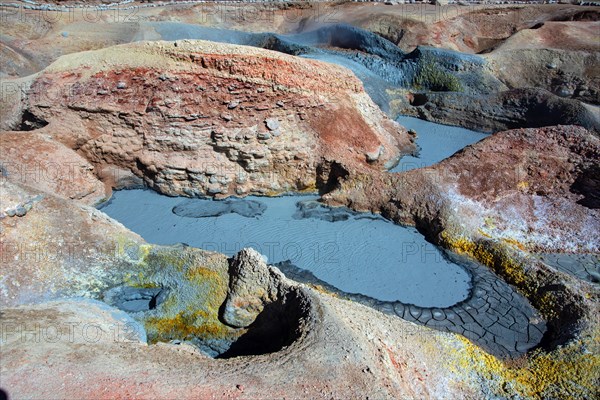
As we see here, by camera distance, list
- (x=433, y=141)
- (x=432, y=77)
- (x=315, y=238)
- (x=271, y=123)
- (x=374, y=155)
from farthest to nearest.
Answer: (x=432, y=77)
(x=433, y=141)
(x=374, y=155)
(x=271, y=123)
(x=315, y=238)

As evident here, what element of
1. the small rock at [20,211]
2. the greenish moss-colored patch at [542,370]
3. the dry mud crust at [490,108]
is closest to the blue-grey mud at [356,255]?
the greenish moss-colored patch at [542,370]

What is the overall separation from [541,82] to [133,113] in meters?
10.9

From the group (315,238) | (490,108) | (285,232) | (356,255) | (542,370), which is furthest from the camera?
(490,108)

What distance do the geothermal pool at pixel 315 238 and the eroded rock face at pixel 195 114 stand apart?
15.8 inches

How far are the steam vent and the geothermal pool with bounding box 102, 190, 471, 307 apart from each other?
0.12 feet

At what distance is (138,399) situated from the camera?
343cm

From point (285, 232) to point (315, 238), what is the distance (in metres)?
0.48

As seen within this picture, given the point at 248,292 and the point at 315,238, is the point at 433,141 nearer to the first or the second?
the point at 315,238

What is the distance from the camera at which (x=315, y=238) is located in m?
7.31

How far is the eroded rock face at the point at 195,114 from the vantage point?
766cm

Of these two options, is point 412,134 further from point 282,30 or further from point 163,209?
point 282,30

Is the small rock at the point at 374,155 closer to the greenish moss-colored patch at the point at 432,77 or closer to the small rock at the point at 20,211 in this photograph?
the greenish moss-colored patch at the point at 432,77

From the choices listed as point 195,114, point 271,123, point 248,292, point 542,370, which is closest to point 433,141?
point 271,123

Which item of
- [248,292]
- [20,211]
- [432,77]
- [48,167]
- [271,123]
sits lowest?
[248,292]
